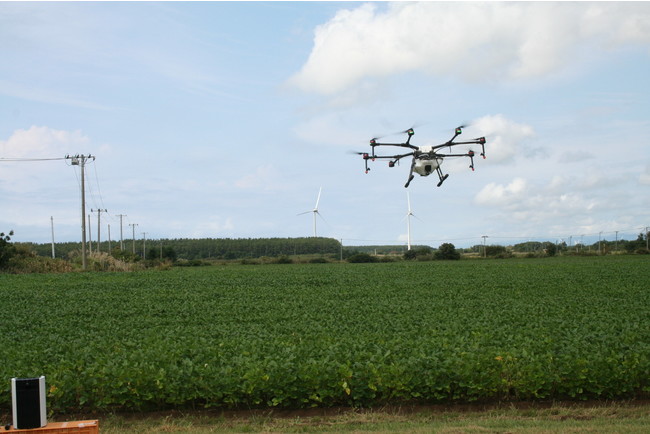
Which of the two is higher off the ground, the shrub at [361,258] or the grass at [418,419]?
the shrub at [361,258]

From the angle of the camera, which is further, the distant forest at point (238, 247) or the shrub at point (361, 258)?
the distant forest at point (238, 247)

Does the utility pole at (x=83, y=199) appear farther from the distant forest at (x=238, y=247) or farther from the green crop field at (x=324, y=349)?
the distant forest at (x=238, y=247)

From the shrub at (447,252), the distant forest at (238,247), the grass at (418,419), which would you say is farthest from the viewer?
the distant forest at (238,247)

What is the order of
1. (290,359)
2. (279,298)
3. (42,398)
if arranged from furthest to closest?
(279,298) < (290,359) < (42,398)

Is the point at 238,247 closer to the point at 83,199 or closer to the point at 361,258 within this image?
the point at 361,258

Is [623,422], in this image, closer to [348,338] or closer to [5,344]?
[348,338]

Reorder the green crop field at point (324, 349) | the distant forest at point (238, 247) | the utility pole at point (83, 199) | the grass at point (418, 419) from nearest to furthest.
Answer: the grass at point (418, 419) < the green crop field at point (324, 349) < the utility pole at point (83, 199) < the distant forest at point (238, 247)

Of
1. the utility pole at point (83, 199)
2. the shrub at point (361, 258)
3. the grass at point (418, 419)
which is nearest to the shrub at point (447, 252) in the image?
the shrub at point (361, 258)

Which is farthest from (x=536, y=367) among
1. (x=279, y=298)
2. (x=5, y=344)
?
(x=279, y=298)
